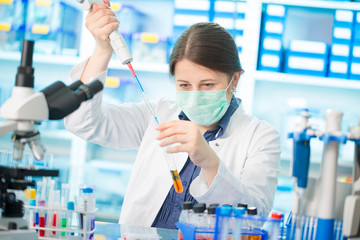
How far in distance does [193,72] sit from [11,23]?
81.1 inches

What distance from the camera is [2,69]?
3.54 meters

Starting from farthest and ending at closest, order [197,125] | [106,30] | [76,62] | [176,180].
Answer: [76,62]
[197,125]
[106,30]
[176,180]

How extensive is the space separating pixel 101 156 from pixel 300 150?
2549 millimetres

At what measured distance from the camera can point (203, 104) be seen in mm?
1687

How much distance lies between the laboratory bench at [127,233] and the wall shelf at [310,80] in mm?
1737

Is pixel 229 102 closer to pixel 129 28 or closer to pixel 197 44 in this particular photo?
pixel 197 44

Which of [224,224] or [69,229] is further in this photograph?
[69,229]

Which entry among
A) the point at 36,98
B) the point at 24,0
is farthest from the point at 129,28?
the point at 36,98

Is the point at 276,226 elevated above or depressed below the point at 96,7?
below

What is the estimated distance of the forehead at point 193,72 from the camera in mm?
1649

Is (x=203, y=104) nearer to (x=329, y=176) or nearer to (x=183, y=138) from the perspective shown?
(x=183, y=138)

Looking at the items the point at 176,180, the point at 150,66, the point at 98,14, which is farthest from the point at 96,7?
the point at 150,66

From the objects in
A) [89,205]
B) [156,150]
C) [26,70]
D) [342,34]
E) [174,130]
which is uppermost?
[342,34]

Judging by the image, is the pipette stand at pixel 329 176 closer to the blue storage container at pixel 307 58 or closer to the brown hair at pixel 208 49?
the brown hair at pixel 208 49
